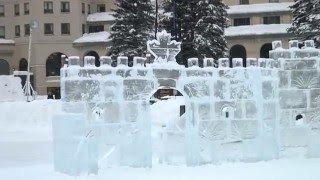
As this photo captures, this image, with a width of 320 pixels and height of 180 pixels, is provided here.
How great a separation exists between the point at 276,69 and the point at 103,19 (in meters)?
46.1

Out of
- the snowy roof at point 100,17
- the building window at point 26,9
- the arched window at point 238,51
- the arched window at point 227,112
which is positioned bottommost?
the arched window at point 227,112

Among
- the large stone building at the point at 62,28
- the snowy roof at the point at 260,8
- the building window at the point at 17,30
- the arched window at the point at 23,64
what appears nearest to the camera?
the snowy roof at the point at 260,8

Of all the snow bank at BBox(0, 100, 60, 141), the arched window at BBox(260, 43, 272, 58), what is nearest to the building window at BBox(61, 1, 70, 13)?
the arched window at BBox(260, 43, 272, 58)

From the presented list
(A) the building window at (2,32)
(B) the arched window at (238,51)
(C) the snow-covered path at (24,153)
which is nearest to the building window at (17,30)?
(A) the building window at (2,32)

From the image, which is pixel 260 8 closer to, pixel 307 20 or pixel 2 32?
pixel 307 20

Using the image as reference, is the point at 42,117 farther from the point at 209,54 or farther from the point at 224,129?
the point at 224,129

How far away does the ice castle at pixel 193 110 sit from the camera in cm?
1240

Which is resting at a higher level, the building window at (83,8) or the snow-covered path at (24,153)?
the building window at (83,8)

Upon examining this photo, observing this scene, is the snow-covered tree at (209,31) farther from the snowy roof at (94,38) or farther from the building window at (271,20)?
the snowy roof at (94,38)

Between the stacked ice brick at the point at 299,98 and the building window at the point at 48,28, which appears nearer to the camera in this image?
the stacked ice brick at the point at 299,98

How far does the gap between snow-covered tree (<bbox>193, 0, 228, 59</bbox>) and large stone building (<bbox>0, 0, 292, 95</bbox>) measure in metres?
17.2

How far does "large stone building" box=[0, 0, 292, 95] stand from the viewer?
178 ft

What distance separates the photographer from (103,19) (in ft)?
193

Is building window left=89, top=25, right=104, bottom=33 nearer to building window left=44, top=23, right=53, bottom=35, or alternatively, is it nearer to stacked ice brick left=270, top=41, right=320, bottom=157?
building window left=44, top=23, right=53, bottom=35
